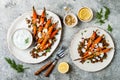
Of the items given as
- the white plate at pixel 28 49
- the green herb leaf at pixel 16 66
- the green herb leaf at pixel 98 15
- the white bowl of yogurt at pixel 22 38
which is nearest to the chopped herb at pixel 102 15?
the green herb leaf at pixel 98 15

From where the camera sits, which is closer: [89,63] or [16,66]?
[89,63]

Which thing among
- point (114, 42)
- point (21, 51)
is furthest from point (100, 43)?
point (21, 51)

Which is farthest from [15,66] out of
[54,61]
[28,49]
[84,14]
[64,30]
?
[84,14]

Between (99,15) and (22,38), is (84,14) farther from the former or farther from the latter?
(22,38)

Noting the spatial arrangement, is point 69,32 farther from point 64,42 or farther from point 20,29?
point 20,29

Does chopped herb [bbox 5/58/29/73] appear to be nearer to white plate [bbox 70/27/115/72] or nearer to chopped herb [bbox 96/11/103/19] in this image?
white plate [bbox 70/27/115/72]

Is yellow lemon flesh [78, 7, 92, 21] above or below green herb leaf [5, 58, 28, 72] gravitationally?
above

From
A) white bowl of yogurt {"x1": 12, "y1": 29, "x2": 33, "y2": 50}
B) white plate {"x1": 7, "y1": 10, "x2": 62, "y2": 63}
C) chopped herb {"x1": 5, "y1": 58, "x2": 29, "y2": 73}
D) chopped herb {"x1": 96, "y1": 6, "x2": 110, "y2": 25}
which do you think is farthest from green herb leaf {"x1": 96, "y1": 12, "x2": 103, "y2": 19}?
chopped herb {"x1": 5, "y1": 58, "x2": 29, "y2": 73}
